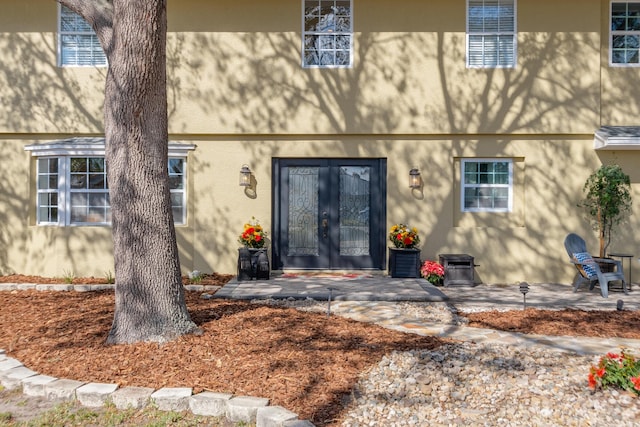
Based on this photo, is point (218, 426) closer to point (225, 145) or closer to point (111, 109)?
point (111, 109)

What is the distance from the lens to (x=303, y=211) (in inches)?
377

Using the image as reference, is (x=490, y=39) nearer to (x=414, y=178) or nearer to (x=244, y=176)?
(x=414, y=178)

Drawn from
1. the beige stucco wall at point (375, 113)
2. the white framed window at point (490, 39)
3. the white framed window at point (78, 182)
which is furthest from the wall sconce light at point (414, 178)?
the white framed window at point (78, 182)

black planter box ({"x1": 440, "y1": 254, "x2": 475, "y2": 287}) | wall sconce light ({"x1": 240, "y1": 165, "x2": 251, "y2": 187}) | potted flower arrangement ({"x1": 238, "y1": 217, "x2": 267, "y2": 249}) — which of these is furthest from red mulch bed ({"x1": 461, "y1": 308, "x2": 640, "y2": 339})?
wall sconce light ({"x1": 240, "y1": 165, "x2": 251, "y2": 187})

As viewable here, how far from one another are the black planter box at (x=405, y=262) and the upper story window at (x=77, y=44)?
6.91 metres

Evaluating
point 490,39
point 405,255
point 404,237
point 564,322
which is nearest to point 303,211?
point 404,237

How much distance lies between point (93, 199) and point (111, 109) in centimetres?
536

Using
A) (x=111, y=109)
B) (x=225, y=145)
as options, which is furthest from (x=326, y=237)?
(x=111, y=109)

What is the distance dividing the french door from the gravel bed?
515cm

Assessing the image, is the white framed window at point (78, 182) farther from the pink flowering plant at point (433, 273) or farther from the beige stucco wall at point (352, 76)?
the pink flowering plant at point (433, 273)

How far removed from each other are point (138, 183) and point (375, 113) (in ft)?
18.9

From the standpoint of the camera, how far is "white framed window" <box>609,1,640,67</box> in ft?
30.9

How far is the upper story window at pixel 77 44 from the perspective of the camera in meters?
9.50

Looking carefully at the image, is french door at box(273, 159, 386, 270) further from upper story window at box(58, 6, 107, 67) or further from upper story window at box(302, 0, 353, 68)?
upper story window at box(58, 6, 107, 67)
